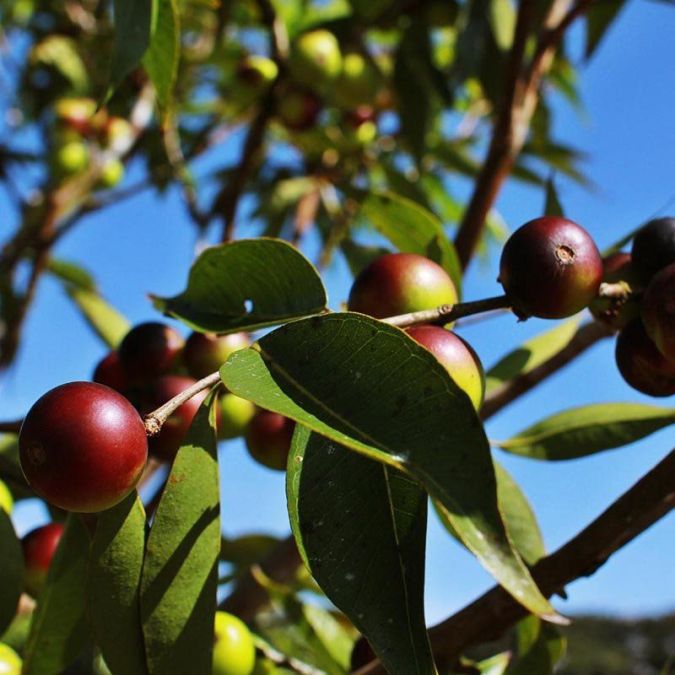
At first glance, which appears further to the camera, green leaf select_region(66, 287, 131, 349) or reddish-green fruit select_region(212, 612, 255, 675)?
green leaf select_region(66, 287, 131, 349)

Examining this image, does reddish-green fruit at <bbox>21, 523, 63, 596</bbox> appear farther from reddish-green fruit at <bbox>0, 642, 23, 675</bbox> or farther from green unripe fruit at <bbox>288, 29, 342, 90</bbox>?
green unripe fruit at <bbox>288, 29, 342, 90</bbox>

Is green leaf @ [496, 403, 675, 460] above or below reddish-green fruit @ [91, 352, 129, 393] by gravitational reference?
above

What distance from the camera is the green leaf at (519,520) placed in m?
1.19

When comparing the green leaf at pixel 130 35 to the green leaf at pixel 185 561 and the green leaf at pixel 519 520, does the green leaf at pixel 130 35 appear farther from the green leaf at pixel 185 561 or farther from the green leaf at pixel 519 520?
the green leaf at pixel 519 520

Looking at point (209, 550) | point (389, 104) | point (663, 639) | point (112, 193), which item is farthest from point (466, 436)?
point (663, 639)

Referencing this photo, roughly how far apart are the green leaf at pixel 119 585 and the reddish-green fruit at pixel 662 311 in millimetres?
489

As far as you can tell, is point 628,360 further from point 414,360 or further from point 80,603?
point 80,603

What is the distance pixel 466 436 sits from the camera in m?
0.64

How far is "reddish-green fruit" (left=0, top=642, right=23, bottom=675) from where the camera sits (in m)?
1.06

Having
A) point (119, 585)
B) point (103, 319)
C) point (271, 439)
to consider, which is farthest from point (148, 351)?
point (103, 319)

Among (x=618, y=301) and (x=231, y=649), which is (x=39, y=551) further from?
(x=618, y=301)

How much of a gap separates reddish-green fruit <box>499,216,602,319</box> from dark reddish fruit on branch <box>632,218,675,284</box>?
0.37 ft

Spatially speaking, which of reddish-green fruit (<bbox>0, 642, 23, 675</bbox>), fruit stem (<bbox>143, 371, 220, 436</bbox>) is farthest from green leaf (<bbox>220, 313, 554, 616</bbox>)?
reddish-green fruit (<bbox>0, 642, 23, 675</bbox>)

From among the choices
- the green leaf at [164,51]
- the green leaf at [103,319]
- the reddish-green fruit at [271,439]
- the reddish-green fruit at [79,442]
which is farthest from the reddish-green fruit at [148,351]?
the green leaf at [103,319]
